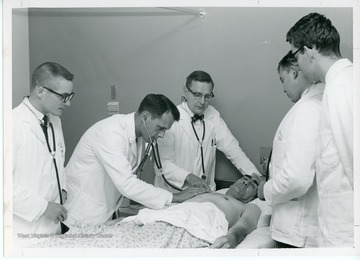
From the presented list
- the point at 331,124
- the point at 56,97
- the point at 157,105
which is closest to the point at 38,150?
the point at 56,97

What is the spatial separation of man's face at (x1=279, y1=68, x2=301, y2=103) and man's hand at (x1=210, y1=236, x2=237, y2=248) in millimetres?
534

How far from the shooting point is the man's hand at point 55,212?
1.52 m

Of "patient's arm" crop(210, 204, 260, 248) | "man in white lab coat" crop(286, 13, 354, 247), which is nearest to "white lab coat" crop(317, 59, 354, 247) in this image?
"man in white lab coat" crop(286, 13, 354, 247)

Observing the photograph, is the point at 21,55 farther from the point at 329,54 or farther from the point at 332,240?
the point at 332,240

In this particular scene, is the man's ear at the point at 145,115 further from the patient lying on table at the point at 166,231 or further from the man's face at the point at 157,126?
the patient lying on table at the point at 166,231

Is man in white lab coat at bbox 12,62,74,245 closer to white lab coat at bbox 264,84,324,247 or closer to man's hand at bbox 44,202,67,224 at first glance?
man's hand at bbox 44,202,67,224

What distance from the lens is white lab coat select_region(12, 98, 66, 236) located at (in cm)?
150

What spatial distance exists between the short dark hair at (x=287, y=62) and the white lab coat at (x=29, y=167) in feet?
2.77

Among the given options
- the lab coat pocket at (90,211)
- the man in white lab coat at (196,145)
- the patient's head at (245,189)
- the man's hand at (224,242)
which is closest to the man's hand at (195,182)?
the man in white lab coat at (196,145)

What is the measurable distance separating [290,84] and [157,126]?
19.9 inches

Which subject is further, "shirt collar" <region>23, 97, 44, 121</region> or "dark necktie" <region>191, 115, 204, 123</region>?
"dark necktie" <region>191, 115, 204, 123</region>

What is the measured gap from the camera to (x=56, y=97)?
4.99ft

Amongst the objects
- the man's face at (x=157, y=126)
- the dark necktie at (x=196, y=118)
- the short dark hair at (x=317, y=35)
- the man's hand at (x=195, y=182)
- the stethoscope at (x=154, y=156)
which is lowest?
the man's hand at (x=195, y=182)

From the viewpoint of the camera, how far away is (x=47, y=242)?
4.98 feet
